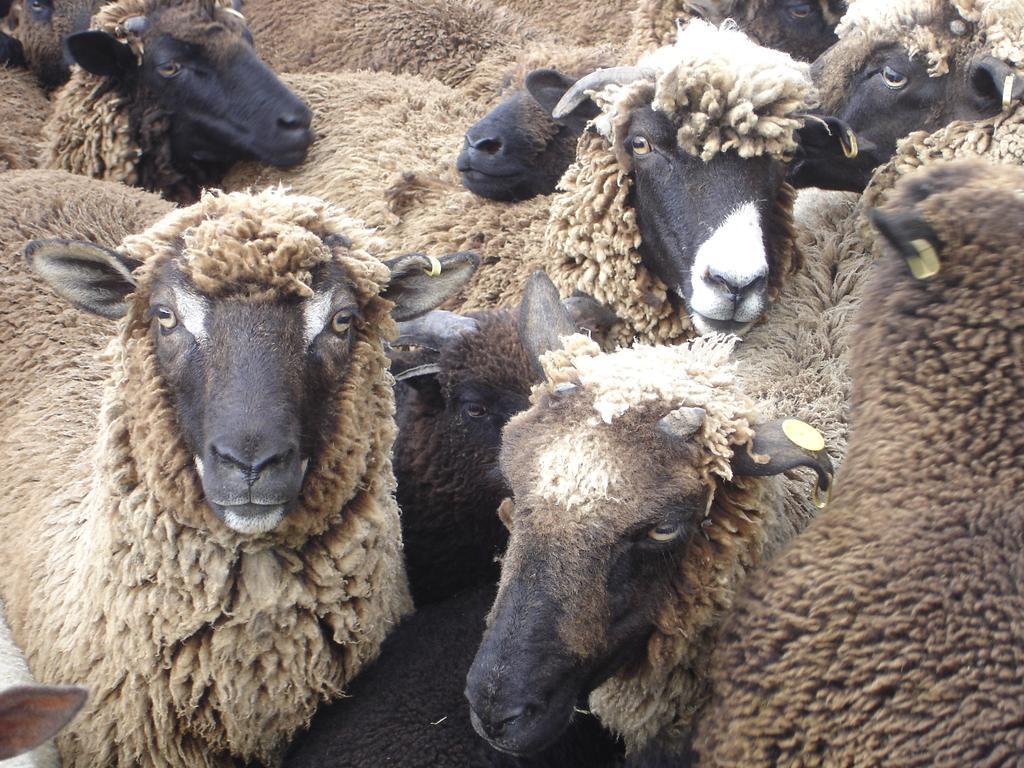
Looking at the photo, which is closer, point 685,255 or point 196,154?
point 685,255

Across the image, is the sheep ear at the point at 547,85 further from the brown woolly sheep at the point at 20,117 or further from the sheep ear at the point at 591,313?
the brown woolly sheep at the point at 20,117

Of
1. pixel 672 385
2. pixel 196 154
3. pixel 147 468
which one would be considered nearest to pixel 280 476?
pixel 147 468

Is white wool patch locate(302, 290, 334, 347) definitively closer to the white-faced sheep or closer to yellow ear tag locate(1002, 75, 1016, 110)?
the white-faced sheep

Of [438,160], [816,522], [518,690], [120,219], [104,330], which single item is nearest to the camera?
[518,690]

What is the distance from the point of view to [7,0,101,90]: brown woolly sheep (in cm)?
675

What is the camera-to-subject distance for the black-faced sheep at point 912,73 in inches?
151

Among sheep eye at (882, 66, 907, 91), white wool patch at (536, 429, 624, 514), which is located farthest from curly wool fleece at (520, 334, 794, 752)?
sheep eye at (882, 66, 907, 91)

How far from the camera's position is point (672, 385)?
2.89 metres

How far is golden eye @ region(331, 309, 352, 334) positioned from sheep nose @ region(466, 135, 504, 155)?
199cm

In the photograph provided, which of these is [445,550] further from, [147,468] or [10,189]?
[10,189]

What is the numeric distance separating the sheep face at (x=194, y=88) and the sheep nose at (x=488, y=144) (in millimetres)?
1297

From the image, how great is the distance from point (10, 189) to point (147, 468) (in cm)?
222

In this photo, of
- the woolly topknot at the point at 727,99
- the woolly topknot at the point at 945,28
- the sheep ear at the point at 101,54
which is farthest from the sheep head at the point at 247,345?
the sheep ear at the point at 101,54

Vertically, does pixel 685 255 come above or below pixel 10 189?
above
